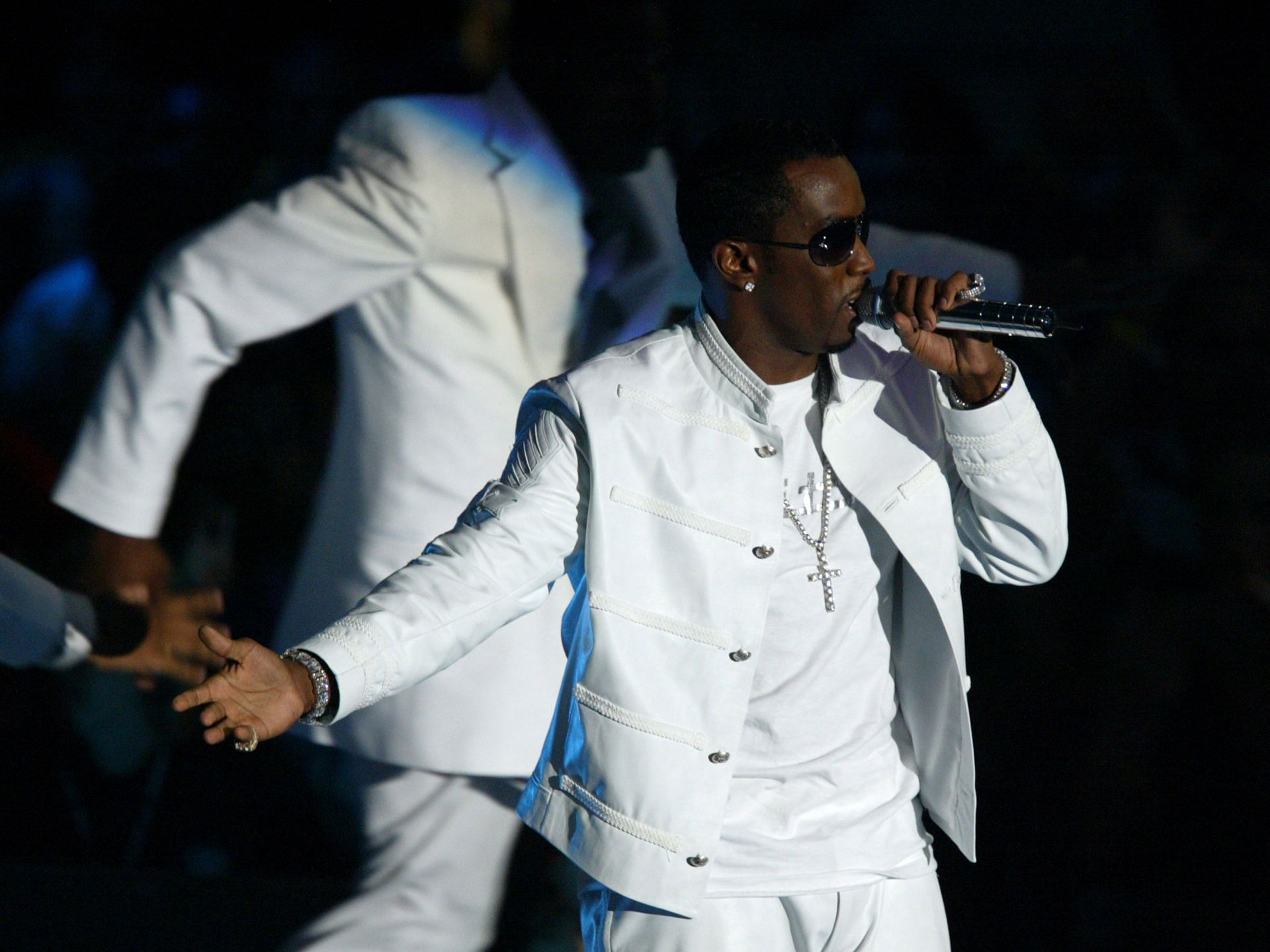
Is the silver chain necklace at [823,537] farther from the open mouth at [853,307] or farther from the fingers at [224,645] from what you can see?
the fingers at [224,645]

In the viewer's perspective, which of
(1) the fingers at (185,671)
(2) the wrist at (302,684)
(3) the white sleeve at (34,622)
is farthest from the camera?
(1) the fingers at (185,671)

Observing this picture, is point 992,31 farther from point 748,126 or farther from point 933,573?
point 933,573

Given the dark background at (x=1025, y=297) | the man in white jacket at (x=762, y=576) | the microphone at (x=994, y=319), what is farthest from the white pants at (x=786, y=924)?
the dark background at (x=1025, y=297)

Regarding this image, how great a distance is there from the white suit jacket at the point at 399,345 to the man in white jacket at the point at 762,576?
0.85 meters

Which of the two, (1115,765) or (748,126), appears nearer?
(748,126)

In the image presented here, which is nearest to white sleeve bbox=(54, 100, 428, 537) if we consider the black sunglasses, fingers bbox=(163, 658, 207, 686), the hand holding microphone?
fingers bbox=(163, 658, 207, 686)

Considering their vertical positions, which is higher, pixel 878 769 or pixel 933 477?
pixel 933 477

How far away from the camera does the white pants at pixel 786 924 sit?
202cm

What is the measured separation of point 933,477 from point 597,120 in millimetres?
1412

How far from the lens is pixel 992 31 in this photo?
327 cm

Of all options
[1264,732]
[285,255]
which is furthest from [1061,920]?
[285,255]

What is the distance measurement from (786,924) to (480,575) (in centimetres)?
62

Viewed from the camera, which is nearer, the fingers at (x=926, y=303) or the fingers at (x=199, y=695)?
the fingers at (x=199, y=695)

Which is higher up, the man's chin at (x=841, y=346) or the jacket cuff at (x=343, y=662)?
the man's chin at (x=841, y=346)
